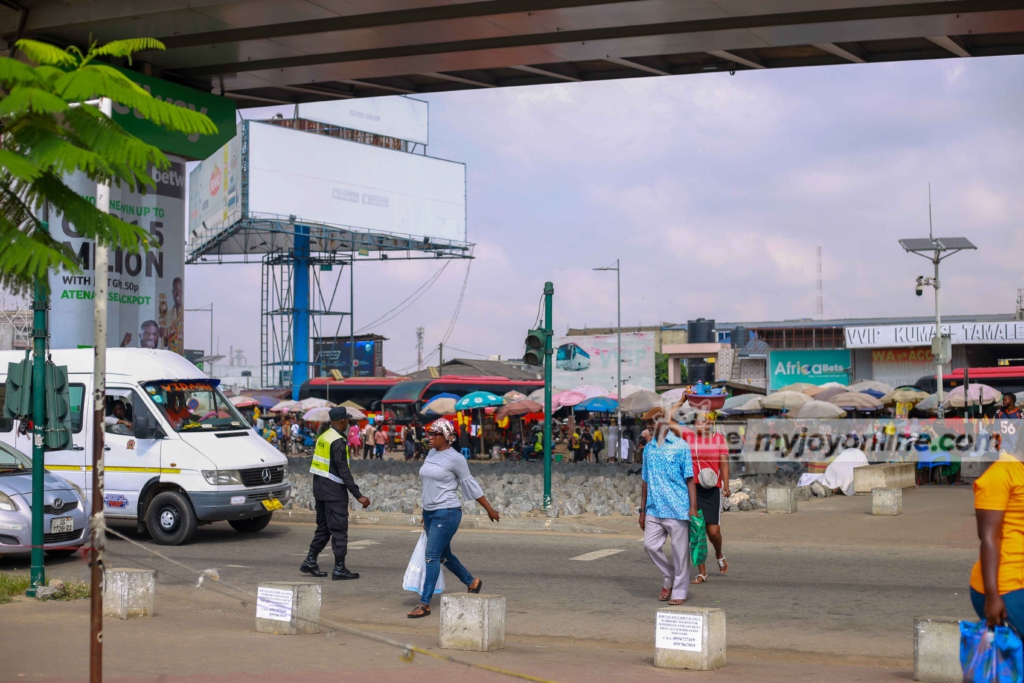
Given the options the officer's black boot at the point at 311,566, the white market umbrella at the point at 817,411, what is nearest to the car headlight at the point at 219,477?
the officer's black boot at the point at 311,566

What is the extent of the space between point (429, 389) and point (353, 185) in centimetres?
2174

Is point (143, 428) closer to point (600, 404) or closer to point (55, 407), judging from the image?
point (55, 407)

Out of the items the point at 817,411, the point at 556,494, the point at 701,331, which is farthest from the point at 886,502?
the point at 701,331

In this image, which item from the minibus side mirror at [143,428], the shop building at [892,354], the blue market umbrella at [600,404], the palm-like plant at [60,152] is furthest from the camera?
the shop building at [892,354]

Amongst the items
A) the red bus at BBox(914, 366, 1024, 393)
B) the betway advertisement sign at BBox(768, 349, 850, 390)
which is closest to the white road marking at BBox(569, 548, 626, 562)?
the red bus at BBox(914, 366, 1024, 393)

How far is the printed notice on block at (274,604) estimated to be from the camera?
791cm

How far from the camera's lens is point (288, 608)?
791 centimetres

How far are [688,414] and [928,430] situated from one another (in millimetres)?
9338

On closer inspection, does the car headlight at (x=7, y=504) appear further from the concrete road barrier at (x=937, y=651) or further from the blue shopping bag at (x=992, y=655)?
the blue shopping bag at (x=992, y=655)

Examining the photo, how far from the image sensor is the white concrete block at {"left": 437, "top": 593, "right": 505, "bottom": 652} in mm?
7430

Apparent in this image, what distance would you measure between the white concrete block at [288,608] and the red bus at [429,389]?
38.0 meters

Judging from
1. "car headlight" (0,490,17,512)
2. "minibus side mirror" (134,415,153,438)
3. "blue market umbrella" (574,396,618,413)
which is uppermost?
"minibus side mirror" (134,415,153,438)

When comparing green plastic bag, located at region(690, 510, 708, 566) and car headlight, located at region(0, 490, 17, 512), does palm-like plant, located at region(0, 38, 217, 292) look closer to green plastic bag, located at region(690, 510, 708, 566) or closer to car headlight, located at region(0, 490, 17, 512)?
green plastic bag, located at region(690, 510, 708, 566)

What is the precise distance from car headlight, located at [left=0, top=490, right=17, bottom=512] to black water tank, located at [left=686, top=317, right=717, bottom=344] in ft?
272
